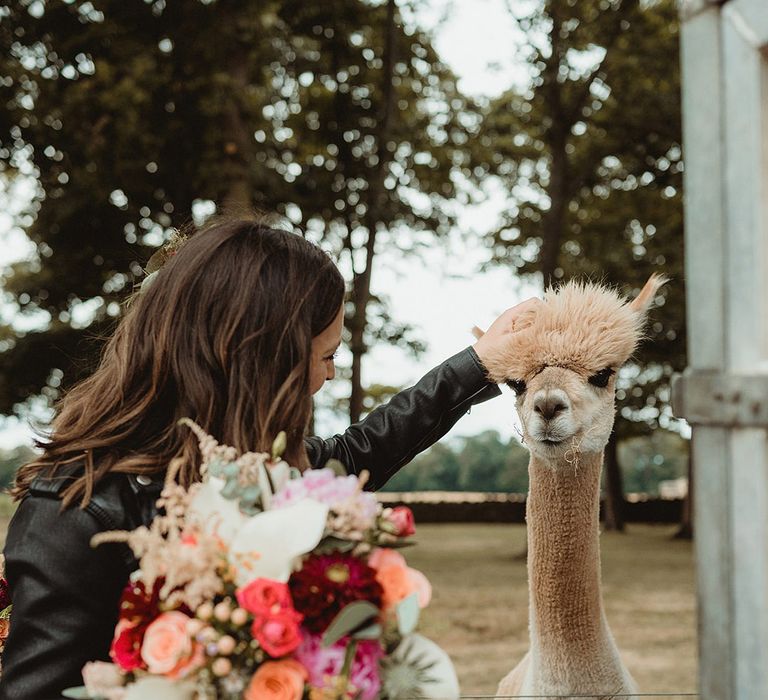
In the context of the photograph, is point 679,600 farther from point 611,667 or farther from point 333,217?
point 611,667

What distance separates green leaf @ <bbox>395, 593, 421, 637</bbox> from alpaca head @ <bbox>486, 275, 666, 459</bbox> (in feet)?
3.93

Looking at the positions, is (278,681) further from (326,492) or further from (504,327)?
(504,327)

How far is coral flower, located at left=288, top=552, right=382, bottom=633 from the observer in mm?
1438

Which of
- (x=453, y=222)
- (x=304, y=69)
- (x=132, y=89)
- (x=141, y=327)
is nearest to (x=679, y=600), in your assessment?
(x=453, y=222)

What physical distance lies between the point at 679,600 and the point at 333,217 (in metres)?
7.28

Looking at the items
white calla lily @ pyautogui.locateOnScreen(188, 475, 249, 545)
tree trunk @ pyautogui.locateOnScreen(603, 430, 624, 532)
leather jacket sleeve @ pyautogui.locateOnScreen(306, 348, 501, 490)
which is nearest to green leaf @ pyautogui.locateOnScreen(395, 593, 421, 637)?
white calla lily @ pyautogui.locateOnScreen(188, 475, 249, 545)

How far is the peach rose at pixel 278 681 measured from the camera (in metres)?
1.40

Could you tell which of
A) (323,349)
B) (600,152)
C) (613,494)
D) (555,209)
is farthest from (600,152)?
(323,349)

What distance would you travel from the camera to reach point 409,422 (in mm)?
2650

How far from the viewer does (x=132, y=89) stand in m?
9.93

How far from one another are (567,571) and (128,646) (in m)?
1.62

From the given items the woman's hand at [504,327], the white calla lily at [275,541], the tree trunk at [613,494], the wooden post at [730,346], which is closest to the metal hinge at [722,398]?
the wooden post at [730,346]

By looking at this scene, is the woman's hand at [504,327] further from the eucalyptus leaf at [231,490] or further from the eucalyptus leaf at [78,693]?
the eucalyptus leaf at [78,693]

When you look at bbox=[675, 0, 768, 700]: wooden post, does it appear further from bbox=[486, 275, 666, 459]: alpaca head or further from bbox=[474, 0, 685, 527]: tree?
bbox=[474, 0, 685, 527]: tree
